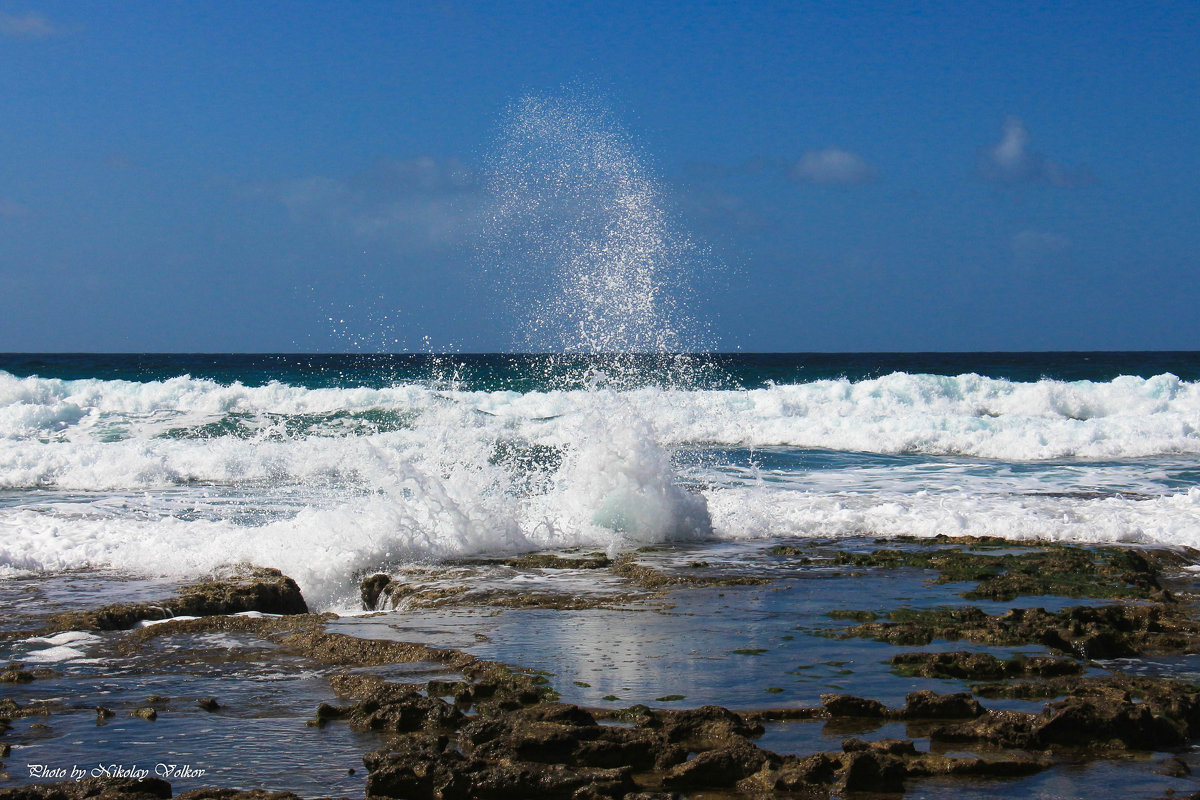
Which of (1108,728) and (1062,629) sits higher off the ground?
(1062,629)

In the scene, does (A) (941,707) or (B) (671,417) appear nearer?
(A) (941,707)

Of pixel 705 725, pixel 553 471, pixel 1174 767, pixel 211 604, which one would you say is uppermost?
pixel 553 471

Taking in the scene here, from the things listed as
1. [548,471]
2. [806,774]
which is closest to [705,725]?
[806,774]

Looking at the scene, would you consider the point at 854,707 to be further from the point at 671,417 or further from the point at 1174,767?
the point at 671,417

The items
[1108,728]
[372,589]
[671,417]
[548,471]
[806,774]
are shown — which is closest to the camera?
[806,774]

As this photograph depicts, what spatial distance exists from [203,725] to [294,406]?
2932 centimetres

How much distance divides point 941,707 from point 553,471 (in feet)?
46.3

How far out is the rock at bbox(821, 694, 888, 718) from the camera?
18.1 ft

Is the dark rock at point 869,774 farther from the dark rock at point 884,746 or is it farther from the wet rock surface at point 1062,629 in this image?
the wet rock surface at point 1062,629

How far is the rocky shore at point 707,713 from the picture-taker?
15.0ft

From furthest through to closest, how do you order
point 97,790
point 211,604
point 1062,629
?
point 211,604 → point 1062,629 → point 97,790

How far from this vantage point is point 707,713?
5.27 meters

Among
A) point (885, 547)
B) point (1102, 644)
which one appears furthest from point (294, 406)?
point (1102, 644)

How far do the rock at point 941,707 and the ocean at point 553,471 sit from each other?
6125 millimetres
